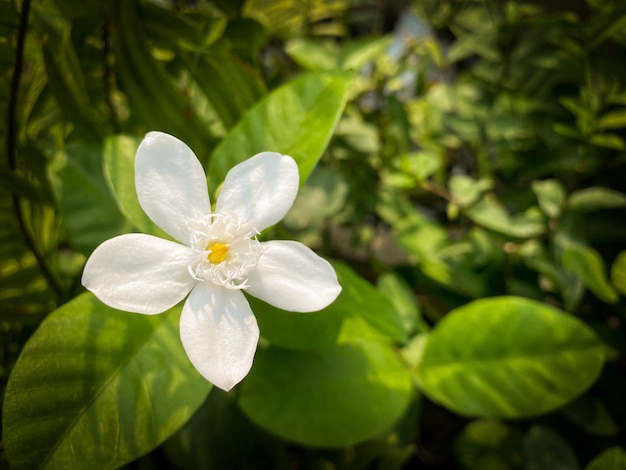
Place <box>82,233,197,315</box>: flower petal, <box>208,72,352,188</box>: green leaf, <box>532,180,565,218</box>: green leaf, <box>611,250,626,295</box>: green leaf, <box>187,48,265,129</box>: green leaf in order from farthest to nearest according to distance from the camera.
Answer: <box>532,180,565,218</box>: green leaf, <box>611,250,626,295</box>: green leaf, <box>187,48,265,129</box>: green leaf, <box>208,72,352,188</box>: green leaf, <box>82,233,197,315</box>: flower petal

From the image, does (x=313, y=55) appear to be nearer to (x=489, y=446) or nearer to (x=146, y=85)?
(x=146, y=85)

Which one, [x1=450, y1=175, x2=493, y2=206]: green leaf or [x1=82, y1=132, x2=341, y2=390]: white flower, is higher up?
[x1=82, y1=132, x2=341, y2=390]: white flower

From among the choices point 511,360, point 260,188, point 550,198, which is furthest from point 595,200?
point 260,188

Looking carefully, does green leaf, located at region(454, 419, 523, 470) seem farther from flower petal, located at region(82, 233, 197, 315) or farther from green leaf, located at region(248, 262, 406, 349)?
flower petal, located at region(82, 233, 197, 315)

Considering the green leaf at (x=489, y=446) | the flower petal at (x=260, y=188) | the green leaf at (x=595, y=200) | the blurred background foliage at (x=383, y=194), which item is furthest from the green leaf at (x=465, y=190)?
the flower petal at (x=260, y=188)

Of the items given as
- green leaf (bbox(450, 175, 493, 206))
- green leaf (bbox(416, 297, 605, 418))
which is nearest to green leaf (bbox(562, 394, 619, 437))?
green leaf (bbox(416, 297, 605, 418))

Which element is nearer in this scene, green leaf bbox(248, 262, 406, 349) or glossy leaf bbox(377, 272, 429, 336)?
green leaf bbox(248, 262, 406, 349)
